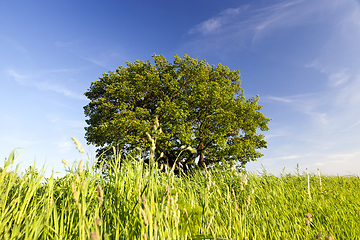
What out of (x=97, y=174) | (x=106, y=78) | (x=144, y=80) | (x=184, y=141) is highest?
(x=106, y=78)

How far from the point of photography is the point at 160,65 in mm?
20688

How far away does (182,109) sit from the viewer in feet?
57.4

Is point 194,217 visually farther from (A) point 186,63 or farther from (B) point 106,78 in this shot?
(B) point 106,78

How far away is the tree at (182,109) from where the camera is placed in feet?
57.9

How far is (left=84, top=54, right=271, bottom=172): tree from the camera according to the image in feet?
57.9

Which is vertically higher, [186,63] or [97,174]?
[186,63]

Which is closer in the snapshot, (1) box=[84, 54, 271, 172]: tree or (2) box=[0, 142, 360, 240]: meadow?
(2) box=[0, 142, 360, 240]: meadow

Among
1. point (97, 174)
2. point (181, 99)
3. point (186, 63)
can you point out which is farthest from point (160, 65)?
point (97, 174)

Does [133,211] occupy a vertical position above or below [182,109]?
below

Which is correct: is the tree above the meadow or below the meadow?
above

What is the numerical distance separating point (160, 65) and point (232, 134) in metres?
10.1

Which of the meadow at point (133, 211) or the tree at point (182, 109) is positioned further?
the tree at point (182, 109)

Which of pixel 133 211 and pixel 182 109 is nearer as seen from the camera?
pixel 133 211

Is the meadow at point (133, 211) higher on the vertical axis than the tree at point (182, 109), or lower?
lower
